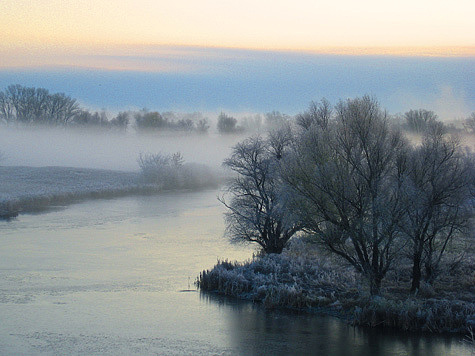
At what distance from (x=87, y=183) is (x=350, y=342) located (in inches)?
1360

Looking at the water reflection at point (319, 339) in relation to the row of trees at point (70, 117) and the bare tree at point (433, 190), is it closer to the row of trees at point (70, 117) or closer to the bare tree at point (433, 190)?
the bare tree at point (433, 190)

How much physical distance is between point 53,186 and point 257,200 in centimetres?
2493

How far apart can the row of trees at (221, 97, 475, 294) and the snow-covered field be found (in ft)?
62.4

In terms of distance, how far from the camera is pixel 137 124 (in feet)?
284

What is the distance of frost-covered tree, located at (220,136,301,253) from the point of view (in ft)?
70.3

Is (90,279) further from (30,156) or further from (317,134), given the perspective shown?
(30,156)

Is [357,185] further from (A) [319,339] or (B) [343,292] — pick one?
(A) [319,339]

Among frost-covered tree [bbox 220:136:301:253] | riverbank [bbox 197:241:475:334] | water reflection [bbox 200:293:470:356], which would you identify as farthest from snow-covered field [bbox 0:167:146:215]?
water reflection [bbox 200:293:470:356]

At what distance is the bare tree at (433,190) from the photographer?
52.5 feet

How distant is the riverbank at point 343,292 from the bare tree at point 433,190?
3.09 feet

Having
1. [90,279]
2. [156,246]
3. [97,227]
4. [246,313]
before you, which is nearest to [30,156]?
[97,227]

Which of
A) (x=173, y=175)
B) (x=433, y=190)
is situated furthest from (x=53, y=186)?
(x=433, y=190)

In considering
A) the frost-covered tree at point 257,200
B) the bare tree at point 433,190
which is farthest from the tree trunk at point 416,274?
the frost-covered tree at point 257,200

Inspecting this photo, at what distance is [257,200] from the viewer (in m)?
21.9
